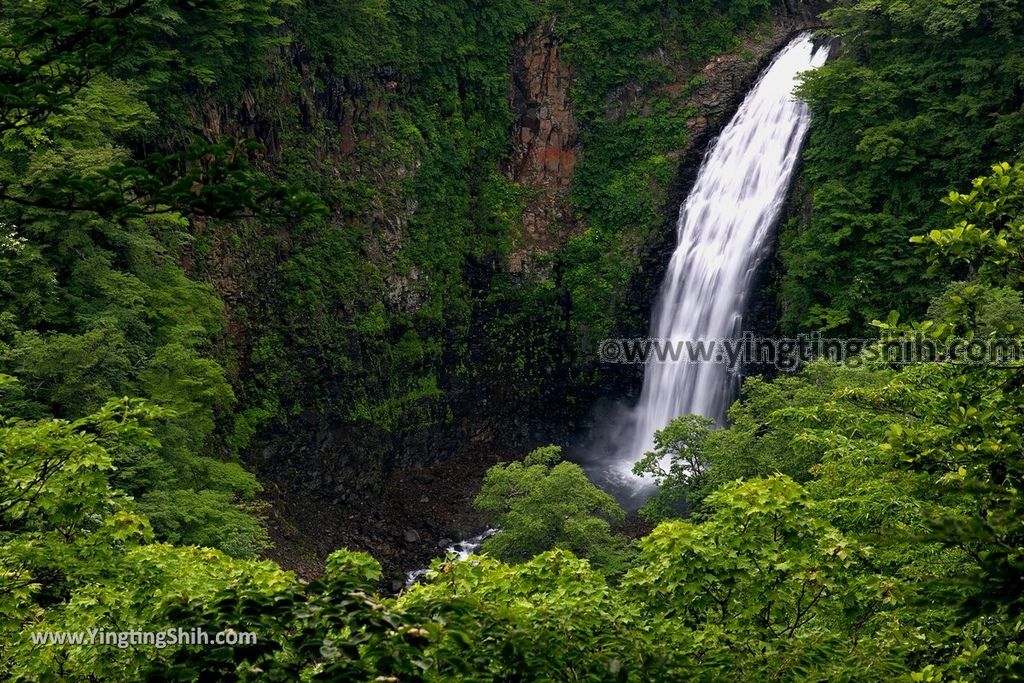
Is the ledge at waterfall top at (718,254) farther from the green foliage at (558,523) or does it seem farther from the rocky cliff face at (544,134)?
the green foliage at (558,523)

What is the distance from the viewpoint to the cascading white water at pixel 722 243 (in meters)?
24.3

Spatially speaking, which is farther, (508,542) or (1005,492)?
(508,542)

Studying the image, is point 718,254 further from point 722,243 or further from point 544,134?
point 544,134

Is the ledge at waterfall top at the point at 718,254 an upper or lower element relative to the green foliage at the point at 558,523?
upper

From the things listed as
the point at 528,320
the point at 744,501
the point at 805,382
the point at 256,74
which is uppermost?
the point at 256,74

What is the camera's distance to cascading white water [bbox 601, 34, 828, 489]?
79.9 ft

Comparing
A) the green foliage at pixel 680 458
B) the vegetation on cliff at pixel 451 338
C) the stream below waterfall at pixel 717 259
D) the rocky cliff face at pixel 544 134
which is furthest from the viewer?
the rocky cliff face at pixel 544 134

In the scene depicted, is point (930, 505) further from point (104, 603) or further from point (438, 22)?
point (438, 22)

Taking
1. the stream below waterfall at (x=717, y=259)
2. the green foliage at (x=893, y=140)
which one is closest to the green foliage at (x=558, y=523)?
the stream below waterfall at (x=717, y=259)

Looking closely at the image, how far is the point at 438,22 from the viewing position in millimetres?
26656

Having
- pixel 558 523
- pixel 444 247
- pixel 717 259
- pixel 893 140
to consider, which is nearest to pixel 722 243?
pixel 717 259

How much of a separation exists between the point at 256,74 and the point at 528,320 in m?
11.6

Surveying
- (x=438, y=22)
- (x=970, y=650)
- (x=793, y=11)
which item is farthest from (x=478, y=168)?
(x=970, y=650)

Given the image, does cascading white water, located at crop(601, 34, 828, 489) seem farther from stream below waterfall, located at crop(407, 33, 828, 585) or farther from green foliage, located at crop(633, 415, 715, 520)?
green foliage, located at crop(633, 415, 715, 520)
